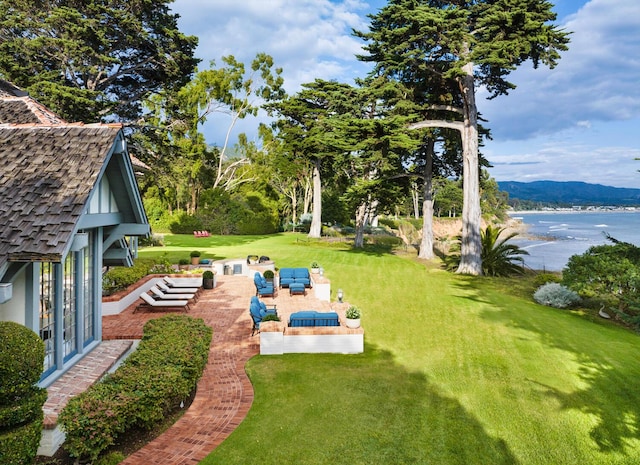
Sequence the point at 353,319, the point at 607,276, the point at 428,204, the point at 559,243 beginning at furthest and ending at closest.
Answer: the point at 559,243, the point at 428,204, the point at 607,276, the point at 353,319

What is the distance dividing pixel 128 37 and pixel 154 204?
75.9 ft

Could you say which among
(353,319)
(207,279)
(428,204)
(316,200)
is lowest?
(207,279)

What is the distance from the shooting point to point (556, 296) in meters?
18.3

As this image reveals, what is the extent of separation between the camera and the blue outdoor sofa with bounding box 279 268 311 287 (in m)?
20.7

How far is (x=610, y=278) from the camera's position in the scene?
15633 mm

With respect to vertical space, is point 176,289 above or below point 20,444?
below

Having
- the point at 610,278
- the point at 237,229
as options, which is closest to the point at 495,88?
the point at 610,278

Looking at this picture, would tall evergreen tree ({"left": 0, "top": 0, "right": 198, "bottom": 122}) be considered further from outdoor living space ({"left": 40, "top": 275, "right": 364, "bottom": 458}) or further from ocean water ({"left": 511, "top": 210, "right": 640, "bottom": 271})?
ocean water ({"left": 511, "top": 210, "right": 640, "bottom": 271})

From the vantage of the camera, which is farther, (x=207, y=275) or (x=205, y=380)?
(x=207, y=275)

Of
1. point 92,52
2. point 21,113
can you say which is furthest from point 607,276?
point 92,52

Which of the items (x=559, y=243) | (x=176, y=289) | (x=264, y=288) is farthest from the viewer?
(x=559, y=243)

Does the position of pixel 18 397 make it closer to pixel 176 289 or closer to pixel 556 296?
pixel 176 289

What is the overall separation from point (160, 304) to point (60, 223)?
9819mm

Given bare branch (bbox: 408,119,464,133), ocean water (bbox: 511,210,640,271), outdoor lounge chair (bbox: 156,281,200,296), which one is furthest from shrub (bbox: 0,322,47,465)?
bare branch (bbox: 408,119,464,133)
